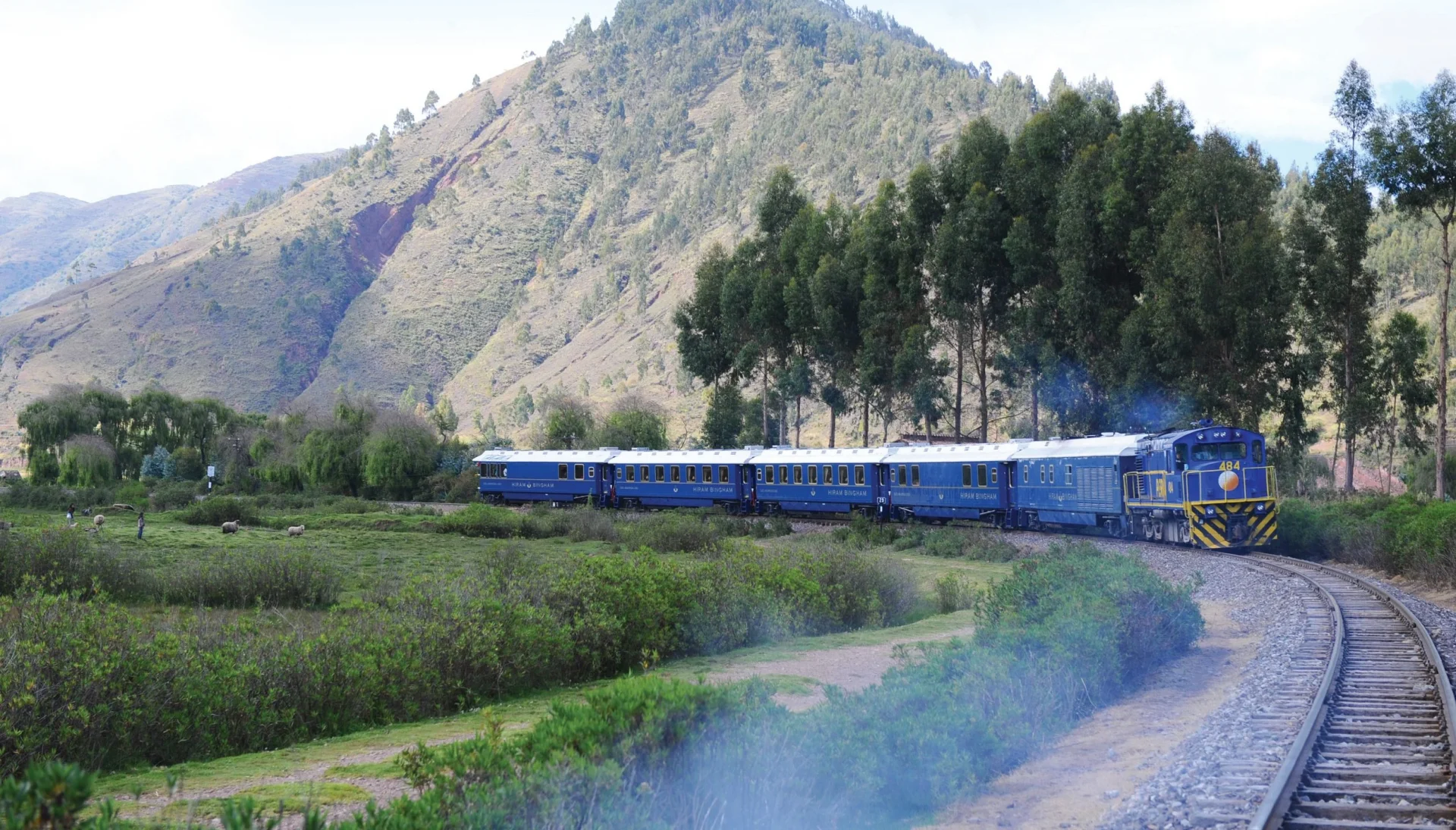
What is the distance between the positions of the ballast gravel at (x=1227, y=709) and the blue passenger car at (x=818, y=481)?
59.9 ft

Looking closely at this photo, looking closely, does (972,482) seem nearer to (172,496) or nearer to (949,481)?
(949,481)

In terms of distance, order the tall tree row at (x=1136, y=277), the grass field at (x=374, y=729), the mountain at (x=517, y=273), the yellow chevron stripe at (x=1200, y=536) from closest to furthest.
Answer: the grass field at (x=374, y=729) → the yellow chevron stripe at (x=1200, y=536) → the tall tree row at (x=1136, y=277) → the mountain at (x=517, y=273)

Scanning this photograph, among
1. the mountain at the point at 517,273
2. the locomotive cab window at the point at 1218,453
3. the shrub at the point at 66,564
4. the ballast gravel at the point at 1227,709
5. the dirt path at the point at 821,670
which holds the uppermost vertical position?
the mountain at the point at 517,273

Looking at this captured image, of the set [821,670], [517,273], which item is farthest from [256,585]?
[517,273]

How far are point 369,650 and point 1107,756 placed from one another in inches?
297

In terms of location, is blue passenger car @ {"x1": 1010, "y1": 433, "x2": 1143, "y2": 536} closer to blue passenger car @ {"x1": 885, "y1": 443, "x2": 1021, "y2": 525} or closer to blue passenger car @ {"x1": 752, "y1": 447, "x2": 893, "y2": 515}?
blue passenger car @ {"x1": 885, "y1": 443, "x2": 1021, "y2": 525}

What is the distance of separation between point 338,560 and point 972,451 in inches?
757

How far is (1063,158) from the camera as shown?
3928cm

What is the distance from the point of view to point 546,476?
55219 millimetres

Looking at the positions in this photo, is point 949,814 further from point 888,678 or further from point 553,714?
point 553,714

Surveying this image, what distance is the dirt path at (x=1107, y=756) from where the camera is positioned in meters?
8.39

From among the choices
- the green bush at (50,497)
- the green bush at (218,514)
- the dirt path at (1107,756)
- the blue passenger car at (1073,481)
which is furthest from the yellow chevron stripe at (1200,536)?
the green bush at (50,497)

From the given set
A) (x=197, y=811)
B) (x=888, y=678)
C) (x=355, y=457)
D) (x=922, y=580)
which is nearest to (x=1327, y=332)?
(x=922, y=580)

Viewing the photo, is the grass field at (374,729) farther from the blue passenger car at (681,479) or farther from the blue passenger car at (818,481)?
the blue passenger car at (681,479)
